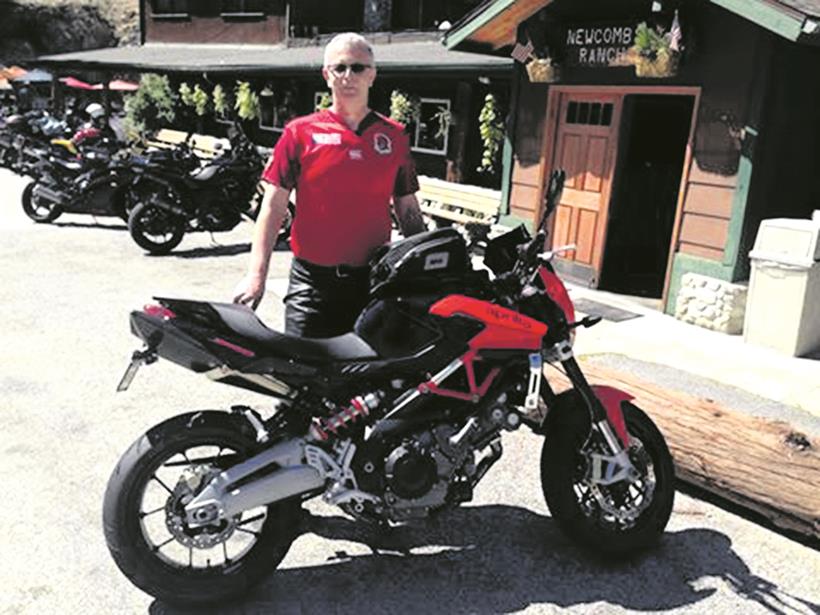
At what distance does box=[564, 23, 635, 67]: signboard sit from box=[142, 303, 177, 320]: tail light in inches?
254

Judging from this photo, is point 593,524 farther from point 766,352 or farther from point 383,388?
point 766,352

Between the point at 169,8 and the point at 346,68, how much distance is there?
2307 centimetres

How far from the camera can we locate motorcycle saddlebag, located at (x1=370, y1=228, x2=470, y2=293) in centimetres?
299

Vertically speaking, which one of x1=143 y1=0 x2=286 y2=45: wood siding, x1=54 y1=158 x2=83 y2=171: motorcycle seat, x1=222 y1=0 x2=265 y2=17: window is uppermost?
x1=222 y1=0 x2=265 y2=17: window

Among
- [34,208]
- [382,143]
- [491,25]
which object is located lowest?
[34,208]

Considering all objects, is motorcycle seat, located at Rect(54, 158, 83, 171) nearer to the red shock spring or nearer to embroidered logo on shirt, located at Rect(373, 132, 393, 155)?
embroidered logo on shirt, located at Rect(373, 132, 393, 155)

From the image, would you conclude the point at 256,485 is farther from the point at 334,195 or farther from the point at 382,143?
the point at 382,143

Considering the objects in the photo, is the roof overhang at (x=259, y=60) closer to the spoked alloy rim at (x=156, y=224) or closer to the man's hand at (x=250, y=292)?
the spoked alloy rim at (x=156, y=224)

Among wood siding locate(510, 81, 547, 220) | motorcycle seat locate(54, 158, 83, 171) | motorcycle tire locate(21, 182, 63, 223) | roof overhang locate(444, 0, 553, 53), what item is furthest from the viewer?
motorcycle tire locate(21, 182, 63, 223)

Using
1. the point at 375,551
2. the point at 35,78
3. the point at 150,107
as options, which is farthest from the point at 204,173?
the point at 35,78

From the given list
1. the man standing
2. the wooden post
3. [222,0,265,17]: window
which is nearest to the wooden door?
the wooden post

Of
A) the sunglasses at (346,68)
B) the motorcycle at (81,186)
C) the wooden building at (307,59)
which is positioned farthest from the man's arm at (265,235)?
the motorcycle at (81,186)

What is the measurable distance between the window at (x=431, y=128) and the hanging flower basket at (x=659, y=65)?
5725 mm

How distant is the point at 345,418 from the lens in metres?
3.07
